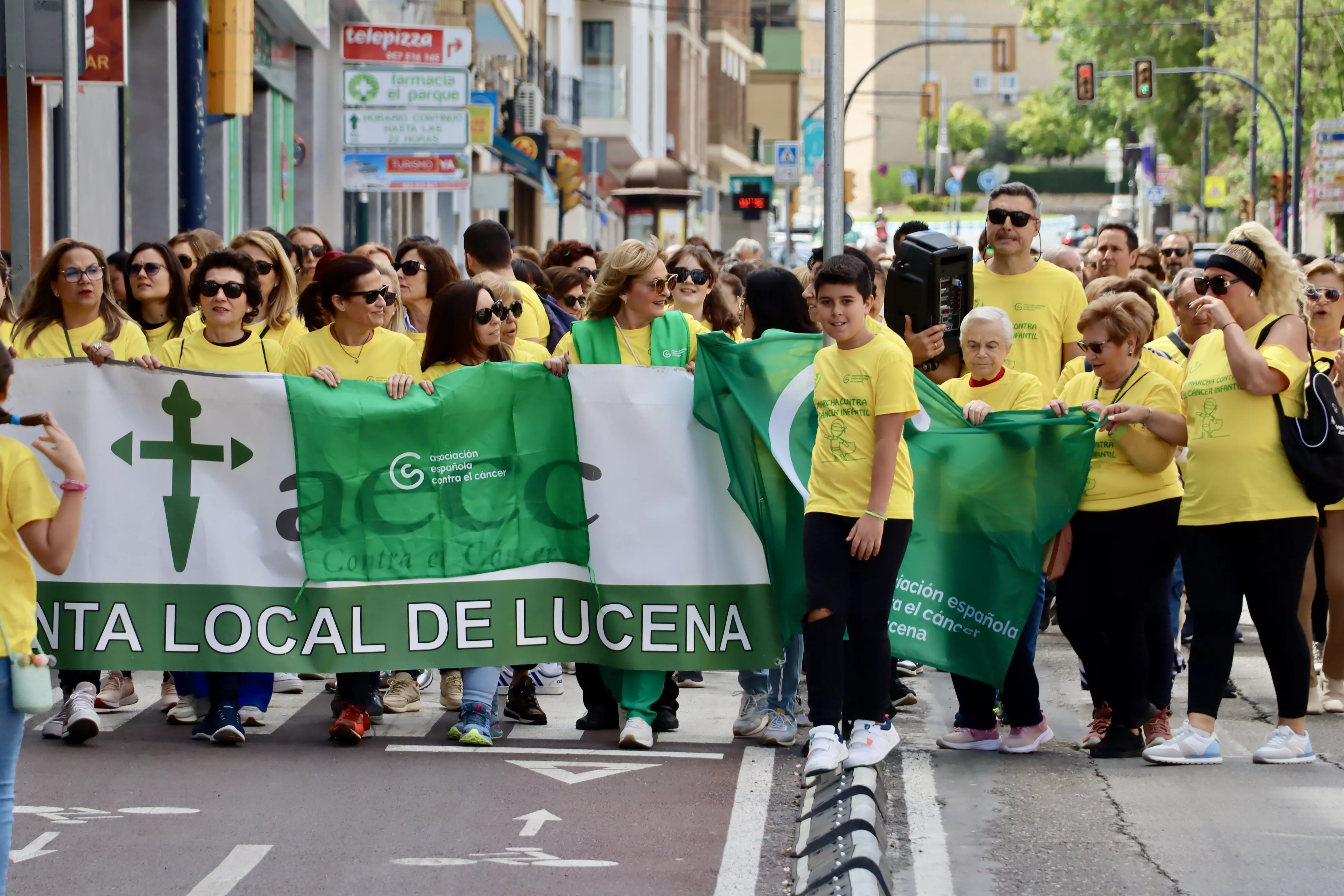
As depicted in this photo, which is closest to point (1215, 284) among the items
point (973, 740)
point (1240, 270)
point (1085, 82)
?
point (1240, 270)

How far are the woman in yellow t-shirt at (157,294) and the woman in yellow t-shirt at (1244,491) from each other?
169 inches

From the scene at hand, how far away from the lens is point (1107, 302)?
7629 mm

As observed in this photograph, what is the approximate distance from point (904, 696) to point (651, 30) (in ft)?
177

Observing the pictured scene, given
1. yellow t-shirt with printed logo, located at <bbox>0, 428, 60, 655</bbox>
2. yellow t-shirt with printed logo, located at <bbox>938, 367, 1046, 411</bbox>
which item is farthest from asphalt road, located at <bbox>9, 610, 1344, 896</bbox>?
yellow t-shirt with printed logo, located at <bbox>938, 367, 1046, 411</bbox>

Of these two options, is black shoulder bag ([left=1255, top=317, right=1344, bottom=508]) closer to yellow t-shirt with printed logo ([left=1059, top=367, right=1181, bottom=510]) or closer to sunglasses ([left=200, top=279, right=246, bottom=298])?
yellow t-shirt with printed logo ([left=1059, top=367, right=1181, bottom=510])

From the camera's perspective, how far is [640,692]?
8.01 metres

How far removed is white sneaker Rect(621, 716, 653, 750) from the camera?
780cm

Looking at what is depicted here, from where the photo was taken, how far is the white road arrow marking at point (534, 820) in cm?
645

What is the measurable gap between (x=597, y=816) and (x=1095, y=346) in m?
2.68

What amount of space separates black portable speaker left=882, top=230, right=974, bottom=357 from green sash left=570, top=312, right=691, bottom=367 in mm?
889

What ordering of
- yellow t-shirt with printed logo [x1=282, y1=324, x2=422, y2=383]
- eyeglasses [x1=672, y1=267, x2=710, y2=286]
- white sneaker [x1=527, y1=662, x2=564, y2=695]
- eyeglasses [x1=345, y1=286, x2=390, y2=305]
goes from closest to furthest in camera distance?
eyeglasses [x1=345, y1=286, x2=390, y2=305], yellow t-shirt with printed logo [x1=282, y1=324, x2=422, y2=383], white sneaker [x1=527, y1=662, x2=564, y2=695], eyeglasses [x1=672, y1=267, x2=710, y2=286]

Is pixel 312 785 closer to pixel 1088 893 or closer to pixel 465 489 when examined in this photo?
pixel 465 489

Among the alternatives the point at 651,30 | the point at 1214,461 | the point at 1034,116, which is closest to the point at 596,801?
the point at 1214,461

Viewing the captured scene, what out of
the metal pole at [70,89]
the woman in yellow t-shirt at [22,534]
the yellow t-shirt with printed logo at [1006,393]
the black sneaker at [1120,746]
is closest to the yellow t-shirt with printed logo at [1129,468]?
the yellow t-shirt with printed logo at [1006,393]
